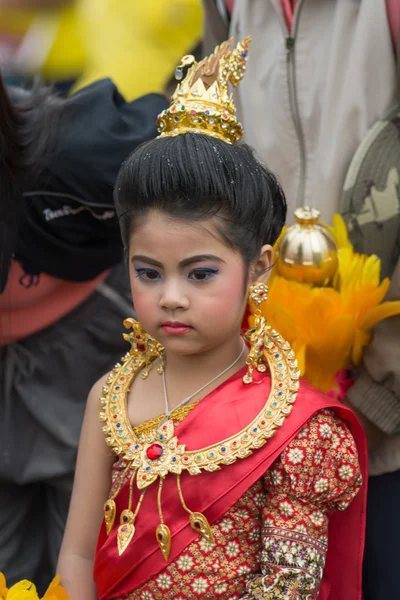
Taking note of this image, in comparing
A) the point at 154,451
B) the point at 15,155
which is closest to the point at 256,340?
the point at 154,451

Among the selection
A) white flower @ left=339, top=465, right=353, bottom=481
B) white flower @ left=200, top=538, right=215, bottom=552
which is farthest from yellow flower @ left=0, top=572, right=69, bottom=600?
white flower @ left=339, top=465, right=353, bottom=481

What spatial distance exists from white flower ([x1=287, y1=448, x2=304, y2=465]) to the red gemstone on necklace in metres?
0.19

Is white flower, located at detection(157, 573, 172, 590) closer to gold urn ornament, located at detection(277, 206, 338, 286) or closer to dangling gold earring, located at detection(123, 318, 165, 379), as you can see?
dangling gold earring, located at detection(123, 318, 165, 379)

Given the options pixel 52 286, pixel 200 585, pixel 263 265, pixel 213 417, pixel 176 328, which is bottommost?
pixel 200 585

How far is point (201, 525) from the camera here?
1.31 meters

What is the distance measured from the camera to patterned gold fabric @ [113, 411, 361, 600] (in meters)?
1.28

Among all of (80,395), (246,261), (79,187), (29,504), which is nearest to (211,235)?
(246,261)

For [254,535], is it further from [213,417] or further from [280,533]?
[213,417]

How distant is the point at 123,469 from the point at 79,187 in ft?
2.26

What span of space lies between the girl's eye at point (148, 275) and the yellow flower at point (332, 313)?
296mm

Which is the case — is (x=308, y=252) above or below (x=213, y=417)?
above

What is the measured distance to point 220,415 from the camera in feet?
4.43

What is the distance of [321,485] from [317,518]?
0.16ft

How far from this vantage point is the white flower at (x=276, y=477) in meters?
1.31
